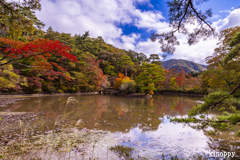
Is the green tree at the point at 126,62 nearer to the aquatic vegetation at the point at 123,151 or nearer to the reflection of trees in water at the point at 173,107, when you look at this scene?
the reflection of trees in water at the point at 173,107

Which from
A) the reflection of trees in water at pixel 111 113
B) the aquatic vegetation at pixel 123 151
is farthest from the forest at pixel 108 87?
the aquatic vegetation at pixel 123 151

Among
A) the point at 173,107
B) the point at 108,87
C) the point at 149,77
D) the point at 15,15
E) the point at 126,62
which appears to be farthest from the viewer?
the point at 108,87

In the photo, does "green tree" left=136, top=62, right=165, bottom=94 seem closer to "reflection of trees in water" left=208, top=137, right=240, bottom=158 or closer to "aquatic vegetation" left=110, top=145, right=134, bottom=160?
"reflection of trees in water" left=208, top=137, right=240, bottom=158

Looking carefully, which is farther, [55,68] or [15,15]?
[55,68]

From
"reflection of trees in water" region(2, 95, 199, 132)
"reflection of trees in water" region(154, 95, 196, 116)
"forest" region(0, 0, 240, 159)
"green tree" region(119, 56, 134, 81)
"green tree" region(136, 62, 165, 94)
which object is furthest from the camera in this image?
"green tree" region(119, 56, 134, 81)

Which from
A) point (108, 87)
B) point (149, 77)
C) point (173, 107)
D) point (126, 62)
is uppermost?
point (126, 62)

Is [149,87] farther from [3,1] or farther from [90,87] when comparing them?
[3,1]

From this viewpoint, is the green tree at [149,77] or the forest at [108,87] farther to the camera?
the green tree at [149,77]

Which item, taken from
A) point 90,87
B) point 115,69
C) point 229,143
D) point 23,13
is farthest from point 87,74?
point 229,143

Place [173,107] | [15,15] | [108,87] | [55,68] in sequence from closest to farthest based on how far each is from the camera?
[15,15] → [173,107] → [55,68] → [108,87]

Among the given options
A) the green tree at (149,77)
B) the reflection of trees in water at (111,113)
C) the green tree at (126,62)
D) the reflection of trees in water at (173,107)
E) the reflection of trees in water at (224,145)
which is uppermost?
the green tree at (126,62)

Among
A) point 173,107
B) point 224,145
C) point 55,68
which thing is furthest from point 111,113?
point 55,68

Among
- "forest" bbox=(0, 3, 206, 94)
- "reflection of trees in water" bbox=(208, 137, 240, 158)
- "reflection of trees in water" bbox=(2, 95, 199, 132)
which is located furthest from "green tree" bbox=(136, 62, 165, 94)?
"reflection of trees in water" bbox=(208, 137, 240, 158)

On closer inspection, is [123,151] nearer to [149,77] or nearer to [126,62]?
[149,77]
